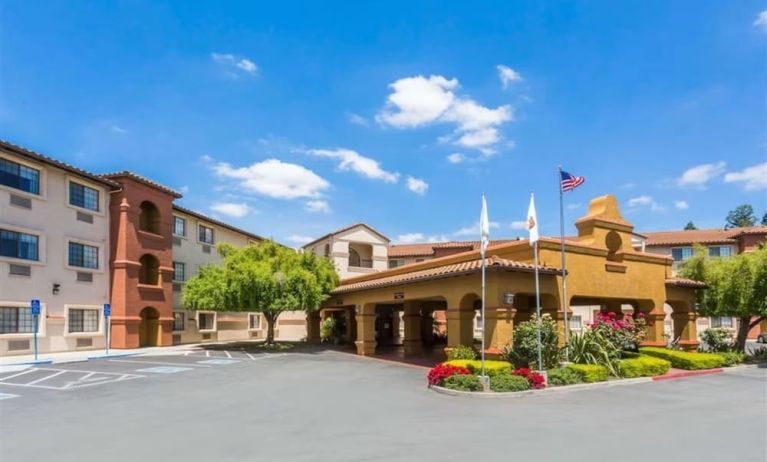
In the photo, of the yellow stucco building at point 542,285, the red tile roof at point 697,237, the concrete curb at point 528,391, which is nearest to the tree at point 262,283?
the yellow stucco building at point 542,285

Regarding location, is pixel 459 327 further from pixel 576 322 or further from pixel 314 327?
pixel 576 322

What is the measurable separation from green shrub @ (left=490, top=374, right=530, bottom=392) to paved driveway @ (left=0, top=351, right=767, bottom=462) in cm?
60

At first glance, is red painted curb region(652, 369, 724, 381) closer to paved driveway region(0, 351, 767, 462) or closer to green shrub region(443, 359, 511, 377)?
paved driveway region(0, 351, 767, 462)

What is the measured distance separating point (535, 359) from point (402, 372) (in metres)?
5.15

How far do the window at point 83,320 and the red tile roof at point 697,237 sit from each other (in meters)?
47.9

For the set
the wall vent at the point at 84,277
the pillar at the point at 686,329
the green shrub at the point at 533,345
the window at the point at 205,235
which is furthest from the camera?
the window at the point at 205,235

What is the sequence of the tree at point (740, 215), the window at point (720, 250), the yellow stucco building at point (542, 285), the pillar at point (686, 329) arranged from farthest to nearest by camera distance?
the tree at point (740, 215) < the window at point (720, 250) < the pillar at point (686, 329) < the yellow stucco building at point (542, 285)

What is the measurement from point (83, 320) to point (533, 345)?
78.3 ft

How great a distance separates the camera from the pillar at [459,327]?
20016 millimetres

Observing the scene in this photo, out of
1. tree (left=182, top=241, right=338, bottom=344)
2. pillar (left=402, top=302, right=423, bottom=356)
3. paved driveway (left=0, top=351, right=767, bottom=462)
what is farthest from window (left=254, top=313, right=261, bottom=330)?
paved driveway (left=0, top=351, right=767, bottom=462)

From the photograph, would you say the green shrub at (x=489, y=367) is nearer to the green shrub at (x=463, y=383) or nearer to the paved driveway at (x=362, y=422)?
the green shrub at (x=463, y=383)

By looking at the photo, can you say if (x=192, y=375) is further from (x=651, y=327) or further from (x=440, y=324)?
(x=440, y=324)

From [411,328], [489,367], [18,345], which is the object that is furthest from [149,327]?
[489,367]

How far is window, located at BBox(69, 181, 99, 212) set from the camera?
28688 millimetres
